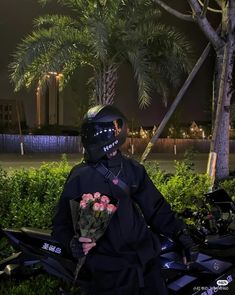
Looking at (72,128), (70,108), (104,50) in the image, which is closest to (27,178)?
(104,50)

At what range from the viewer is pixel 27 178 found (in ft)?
17.9

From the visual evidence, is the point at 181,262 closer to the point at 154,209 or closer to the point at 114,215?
the point at 154,209

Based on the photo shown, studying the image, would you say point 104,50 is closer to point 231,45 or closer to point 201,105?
point 231,45

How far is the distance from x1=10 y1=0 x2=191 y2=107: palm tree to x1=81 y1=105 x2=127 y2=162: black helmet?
627 cm

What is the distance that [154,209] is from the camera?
8.45 ft

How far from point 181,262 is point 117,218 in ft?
2.74

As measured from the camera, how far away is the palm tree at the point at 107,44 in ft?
29.2

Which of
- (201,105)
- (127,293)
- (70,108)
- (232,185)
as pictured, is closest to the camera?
(127,293)

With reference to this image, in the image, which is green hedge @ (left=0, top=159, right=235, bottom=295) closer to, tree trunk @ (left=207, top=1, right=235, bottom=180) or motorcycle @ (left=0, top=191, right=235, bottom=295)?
motorcycle @ (left=0, top=191, right=235, bottom=295)

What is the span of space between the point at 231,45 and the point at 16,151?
14.2 metres

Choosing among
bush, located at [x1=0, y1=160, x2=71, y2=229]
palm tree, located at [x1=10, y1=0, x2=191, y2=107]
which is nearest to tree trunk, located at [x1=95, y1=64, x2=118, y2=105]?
palm tree, located at [x1=10, y1=0, x2=191, y2=107]

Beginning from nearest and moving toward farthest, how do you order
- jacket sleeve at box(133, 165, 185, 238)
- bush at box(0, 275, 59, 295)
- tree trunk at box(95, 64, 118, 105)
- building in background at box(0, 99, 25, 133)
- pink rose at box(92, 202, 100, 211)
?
pink rose at box(92, 202, 100, 211) < jacket sleeve at box(133, 165, 185, 238) < bush at box(0, 275, 59, 295) < tree trunk at box(95, 64, 118, 105) < building in background at box(0, 99, 25, 133)

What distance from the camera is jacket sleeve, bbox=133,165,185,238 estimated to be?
2.53m

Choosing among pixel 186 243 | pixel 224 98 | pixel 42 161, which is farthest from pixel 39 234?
pixel 42 161
